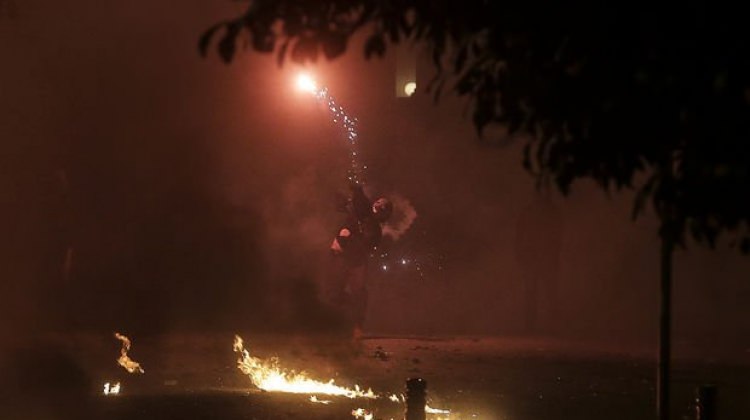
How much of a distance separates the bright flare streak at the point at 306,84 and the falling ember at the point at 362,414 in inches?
534

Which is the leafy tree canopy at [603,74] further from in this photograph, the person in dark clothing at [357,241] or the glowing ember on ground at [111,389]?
the person in dark clothing at [357,241]

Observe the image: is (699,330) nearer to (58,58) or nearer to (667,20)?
(58,58)

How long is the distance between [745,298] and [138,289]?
41.1 feet

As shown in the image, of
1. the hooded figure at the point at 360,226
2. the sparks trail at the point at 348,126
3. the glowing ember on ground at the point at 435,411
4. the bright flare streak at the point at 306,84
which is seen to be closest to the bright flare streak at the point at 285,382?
the glowing ember on ground at the point at 435,411

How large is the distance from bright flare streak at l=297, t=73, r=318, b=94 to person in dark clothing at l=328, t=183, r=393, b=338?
6158 millimetres

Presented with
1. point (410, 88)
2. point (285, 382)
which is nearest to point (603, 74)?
point (285, 382)

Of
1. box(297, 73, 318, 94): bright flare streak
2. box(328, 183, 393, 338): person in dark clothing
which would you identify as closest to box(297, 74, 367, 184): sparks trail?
Result: box(297, 73, 318, 94): bright flare streak

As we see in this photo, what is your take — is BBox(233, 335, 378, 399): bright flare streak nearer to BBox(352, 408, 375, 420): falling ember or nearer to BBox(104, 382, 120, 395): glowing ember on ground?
BBox(352, 408, 375, 420): falling ember

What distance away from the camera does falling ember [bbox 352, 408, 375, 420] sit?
31.4ft

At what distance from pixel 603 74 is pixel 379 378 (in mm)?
9738

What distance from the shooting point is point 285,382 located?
11914 mm

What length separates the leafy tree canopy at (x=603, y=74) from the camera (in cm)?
323

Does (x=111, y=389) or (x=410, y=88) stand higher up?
(x=410, y=88)

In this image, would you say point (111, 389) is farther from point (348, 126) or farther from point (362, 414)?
point (348, 126)
